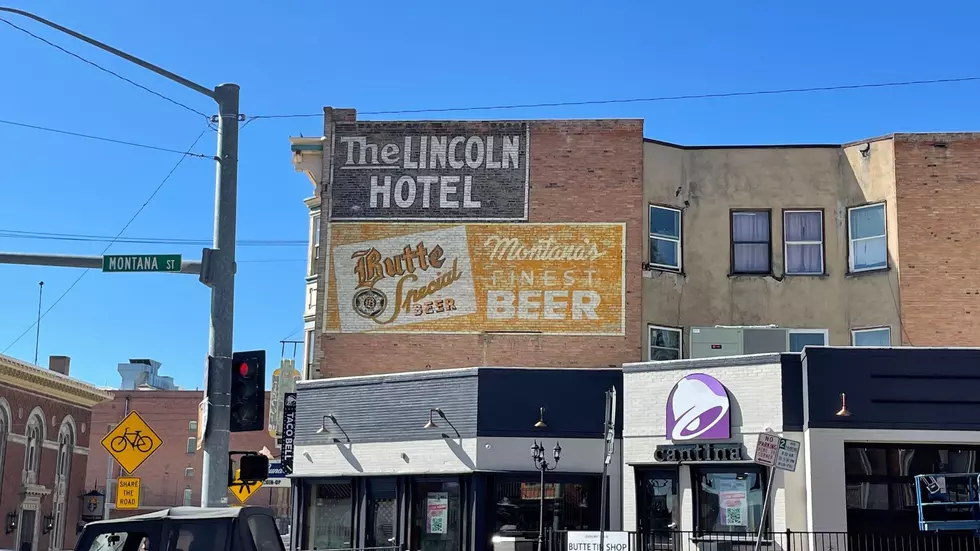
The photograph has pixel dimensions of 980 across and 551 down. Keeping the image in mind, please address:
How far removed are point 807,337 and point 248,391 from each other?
15857 millimetres

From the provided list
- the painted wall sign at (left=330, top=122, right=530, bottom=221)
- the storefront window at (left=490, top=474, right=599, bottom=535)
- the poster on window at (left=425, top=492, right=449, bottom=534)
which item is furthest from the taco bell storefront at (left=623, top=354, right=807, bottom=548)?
the painted wall sign at (left=330, top=122, right=530, bottom=221)

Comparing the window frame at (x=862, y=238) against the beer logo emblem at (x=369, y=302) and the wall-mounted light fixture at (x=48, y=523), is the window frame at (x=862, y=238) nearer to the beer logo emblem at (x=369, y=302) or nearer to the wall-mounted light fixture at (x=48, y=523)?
the beer logo emblem at (x=369, y=302)

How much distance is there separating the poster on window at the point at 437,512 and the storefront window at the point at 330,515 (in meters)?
2.02

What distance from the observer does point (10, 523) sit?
186 ft

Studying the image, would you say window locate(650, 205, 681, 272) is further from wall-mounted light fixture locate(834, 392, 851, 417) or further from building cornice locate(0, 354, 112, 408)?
building cornice locate(0, 354, 112, 408)

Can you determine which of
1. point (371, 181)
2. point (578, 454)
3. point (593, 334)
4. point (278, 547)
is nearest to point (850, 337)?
point (593, 334)

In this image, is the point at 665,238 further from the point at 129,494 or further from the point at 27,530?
the point at 27,530

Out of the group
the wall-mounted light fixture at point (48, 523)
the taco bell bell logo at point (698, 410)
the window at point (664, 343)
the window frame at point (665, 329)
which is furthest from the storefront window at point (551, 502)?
the wall-mounted light fixture at point (48, 523)

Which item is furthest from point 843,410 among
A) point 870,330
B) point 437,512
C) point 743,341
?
point 437,512

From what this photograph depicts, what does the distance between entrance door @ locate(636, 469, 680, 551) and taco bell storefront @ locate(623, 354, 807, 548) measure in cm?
2

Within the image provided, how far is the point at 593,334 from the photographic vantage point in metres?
26.6

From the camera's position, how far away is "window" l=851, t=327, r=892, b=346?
26.6 m

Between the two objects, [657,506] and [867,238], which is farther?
[867,238]

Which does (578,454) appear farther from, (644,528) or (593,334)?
(593,334)
